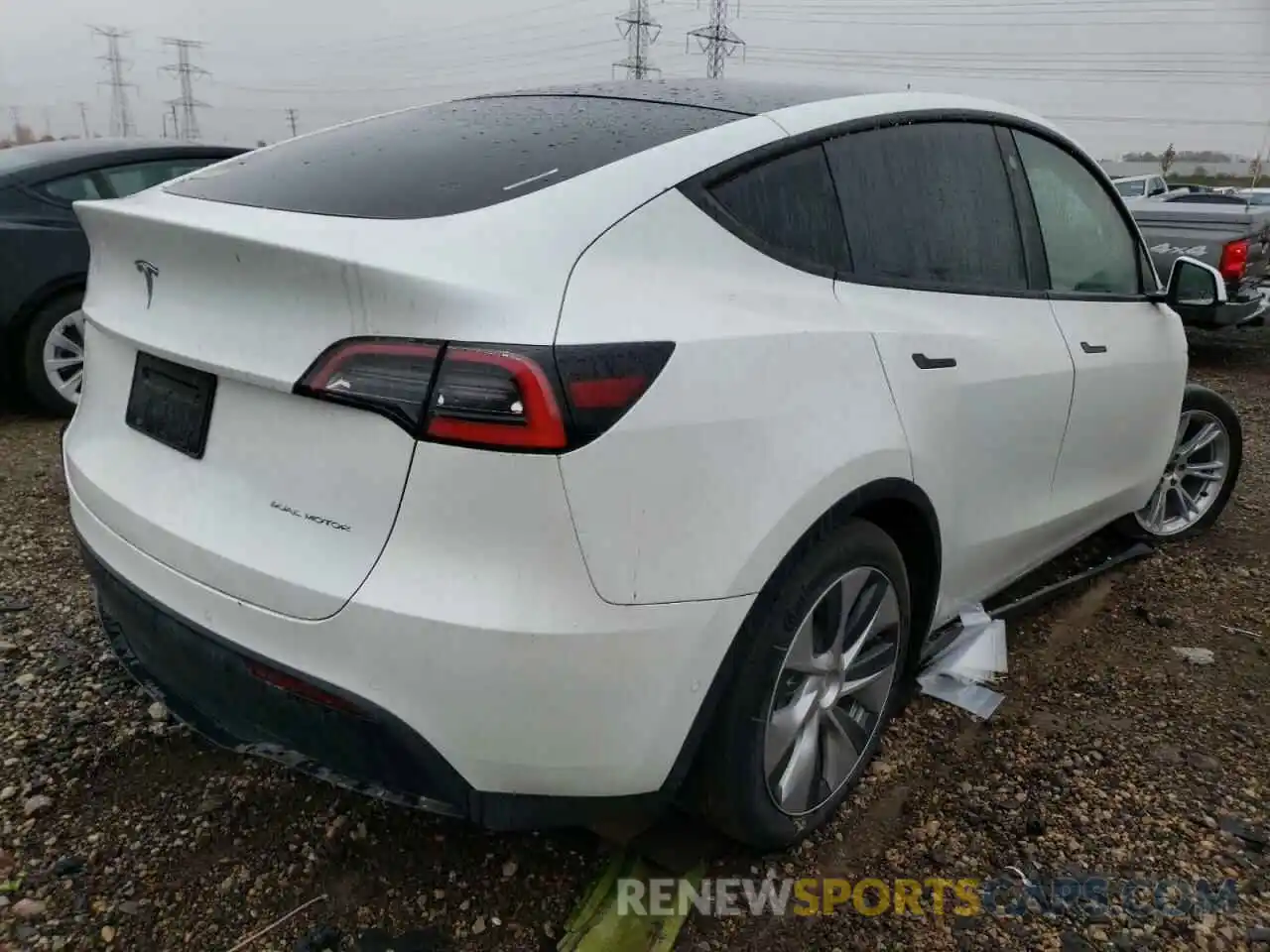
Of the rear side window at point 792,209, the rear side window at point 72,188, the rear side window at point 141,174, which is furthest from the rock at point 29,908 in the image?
the rear side window at point 141,174

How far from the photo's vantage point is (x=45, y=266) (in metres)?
5.10

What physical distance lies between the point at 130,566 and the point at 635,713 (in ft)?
3.50

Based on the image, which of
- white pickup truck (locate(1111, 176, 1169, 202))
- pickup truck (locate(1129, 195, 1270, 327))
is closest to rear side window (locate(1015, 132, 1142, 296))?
pickup truck (locate(1129, 195, 1270, 327))

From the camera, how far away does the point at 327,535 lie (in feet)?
5.37

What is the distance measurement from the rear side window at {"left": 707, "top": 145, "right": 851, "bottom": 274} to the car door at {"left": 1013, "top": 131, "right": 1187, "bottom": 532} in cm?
101

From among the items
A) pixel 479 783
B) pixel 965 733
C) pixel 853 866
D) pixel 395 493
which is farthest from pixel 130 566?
pixel 965 733

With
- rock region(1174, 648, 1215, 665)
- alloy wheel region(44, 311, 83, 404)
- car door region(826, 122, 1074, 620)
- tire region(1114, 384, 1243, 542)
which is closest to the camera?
car door region(826, 122, 1074, 620)

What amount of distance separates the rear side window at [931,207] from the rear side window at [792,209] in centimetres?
6

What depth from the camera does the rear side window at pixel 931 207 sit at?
2260mm

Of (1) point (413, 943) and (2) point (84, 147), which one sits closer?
(1) point (413, 943)

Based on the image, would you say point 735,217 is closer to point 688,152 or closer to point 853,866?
point 688,152

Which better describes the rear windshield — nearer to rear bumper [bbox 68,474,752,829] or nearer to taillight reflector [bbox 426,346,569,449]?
taillight reflector [bbox 426,346,569,449]

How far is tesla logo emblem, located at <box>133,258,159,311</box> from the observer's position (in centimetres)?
190

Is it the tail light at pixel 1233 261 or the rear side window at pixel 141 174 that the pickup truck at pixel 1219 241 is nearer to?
the tail light at pixel 1233 261
